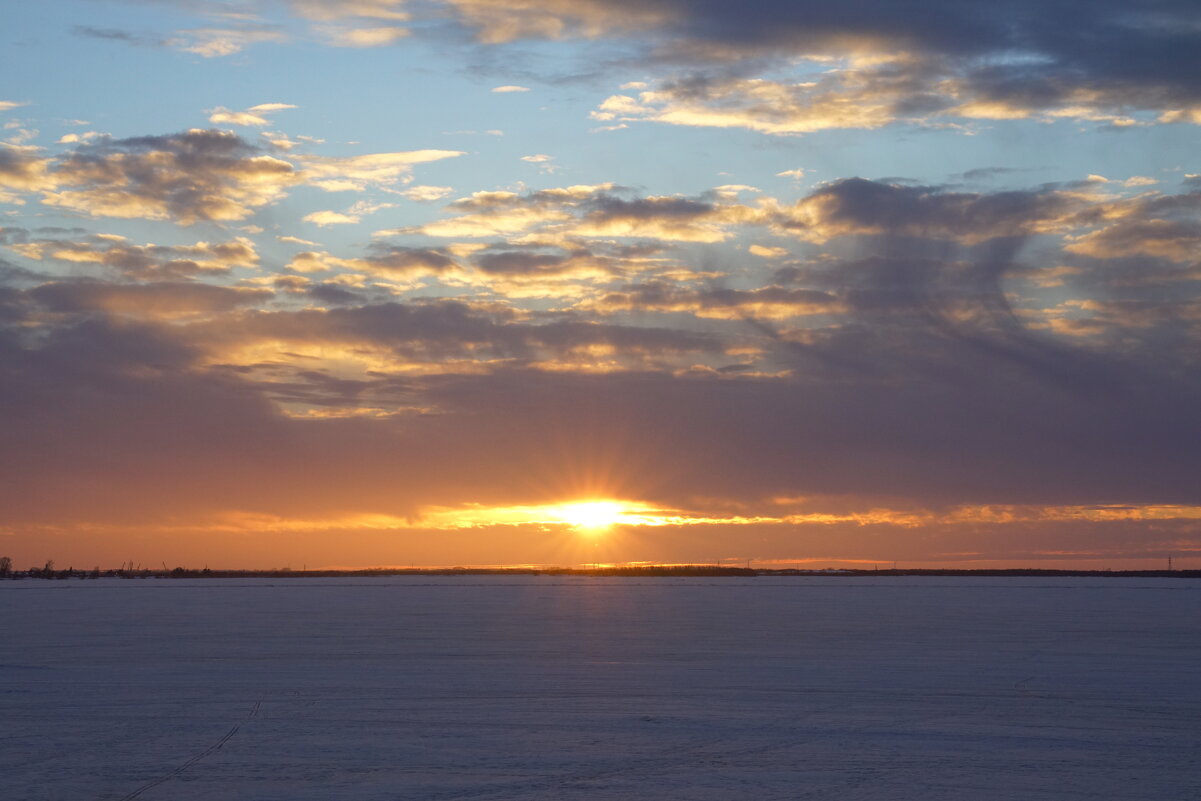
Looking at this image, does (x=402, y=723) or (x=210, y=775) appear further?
(x=402, y=723)

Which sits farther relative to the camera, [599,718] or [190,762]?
[599,718]

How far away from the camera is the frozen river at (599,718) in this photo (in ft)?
48.8

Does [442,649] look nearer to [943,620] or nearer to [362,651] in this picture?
[362,651]

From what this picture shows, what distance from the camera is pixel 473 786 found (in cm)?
1463

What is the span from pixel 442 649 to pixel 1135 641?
21660 mm

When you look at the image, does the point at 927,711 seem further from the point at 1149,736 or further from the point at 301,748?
the point at 301,748

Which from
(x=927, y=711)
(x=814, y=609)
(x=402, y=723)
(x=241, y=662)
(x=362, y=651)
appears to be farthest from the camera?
Answer: (x=814, y=609)

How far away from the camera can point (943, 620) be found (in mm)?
51719

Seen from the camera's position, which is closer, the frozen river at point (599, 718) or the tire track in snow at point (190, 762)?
the tire track in snow at point (190, 762)

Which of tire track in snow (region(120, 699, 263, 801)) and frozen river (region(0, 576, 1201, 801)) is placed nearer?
tire track in snow (region(120, 699, 263, 801))

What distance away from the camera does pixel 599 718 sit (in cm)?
1995

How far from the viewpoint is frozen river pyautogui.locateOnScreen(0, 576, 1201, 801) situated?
586 inches

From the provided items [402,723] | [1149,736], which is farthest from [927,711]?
[402,723]

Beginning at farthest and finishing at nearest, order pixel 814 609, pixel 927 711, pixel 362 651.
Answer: pixel 814 609
pixel 362 651
pixel 927 711
